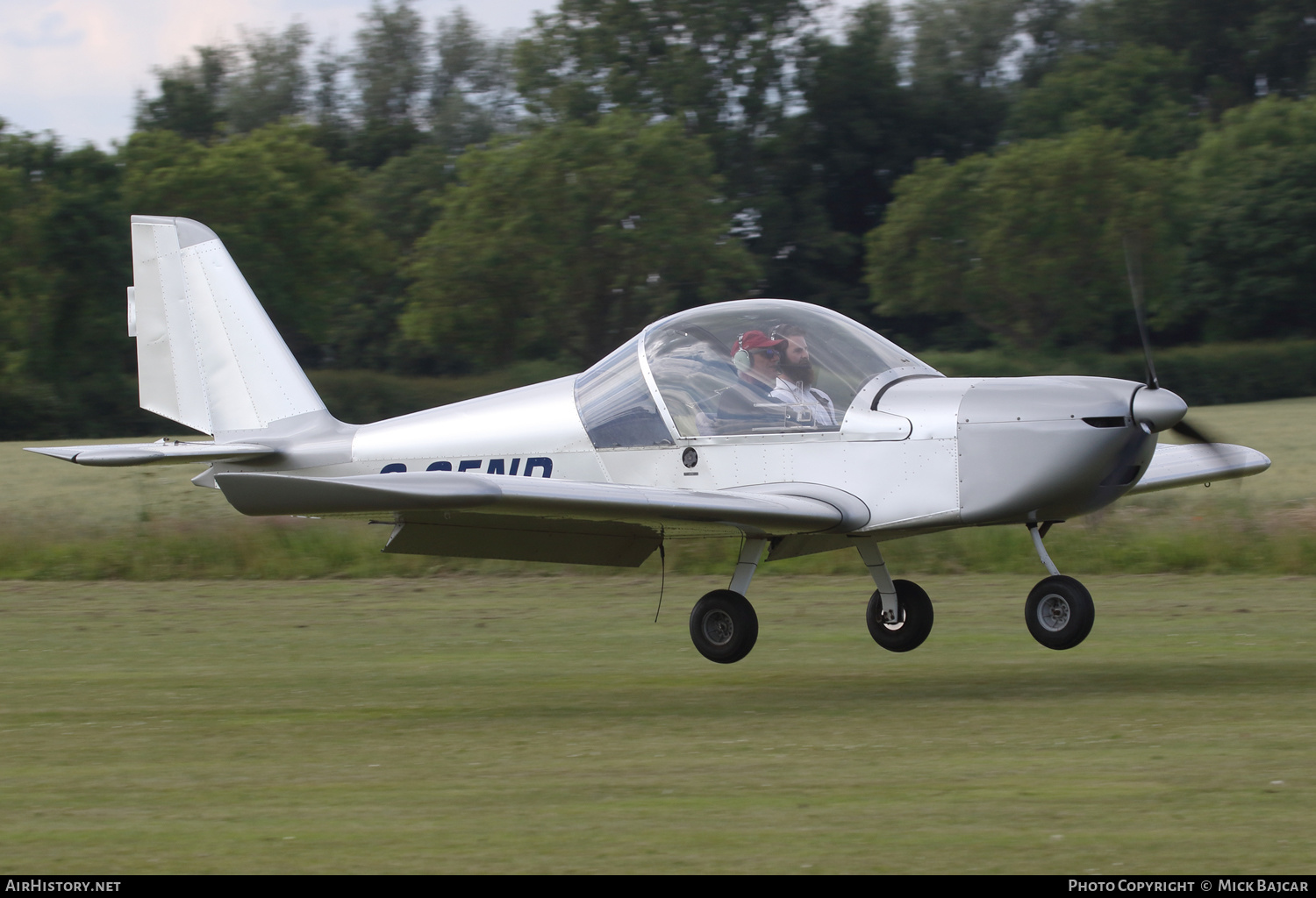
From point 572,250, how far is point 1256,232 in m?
24.3

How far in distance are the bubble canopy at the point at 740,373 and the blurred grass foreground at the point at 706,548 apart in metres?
5.77

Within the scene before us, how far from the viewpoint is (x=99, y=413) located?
51.7m

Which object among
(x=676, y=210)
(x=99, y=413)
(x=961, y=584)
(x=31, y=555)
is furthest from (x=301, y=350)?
(x=961, y=584)

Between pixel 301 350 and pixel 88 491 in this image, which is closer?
pixel 88 491

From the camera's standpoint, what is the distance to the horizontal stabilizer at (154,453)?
8922 millimetres

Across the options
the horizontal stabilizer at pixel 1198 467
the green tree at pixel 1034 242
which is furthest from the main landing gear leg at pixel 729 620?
the green tree at pixel 1034 242

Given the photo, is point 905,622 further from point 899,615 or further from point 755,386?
point 755,386

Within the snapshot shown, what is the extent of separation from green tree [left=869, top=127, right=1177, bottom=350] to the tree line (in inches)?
4.3

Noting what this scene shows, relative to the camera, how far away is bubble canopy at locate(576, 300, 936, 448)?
9.07 metres

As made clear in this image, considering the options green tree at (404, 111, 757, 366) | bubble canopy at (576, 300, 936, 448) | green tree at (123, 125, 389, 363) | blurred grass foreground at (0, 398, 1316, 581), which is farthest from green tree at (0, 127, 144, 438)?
bubble canopy at (576, 300, 936, 448)

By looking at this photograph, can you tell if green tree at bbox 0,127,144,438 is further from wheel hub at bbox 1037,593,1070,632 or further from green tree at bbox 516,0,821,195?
wheel hub at bbox 1037,593,1070,632

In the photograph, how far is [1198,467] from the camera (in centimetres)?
991

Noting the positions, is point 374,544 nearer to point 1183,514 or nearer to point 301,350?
point 1183,514
